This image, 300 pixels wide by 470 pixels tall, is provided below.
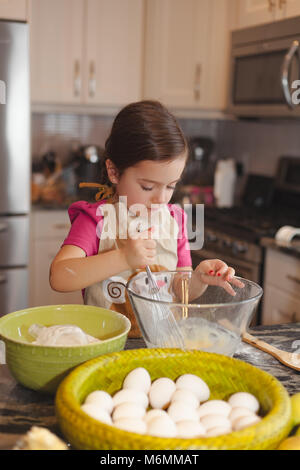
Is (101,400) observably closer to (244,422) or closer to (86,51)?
(244,422)

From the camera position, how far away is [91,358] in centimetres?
87

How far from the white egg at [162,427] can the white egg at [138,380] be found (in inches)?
4.6

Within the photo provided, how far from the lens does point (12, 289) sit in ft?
9.16

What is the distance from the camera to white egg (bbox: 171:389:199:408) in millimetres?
767

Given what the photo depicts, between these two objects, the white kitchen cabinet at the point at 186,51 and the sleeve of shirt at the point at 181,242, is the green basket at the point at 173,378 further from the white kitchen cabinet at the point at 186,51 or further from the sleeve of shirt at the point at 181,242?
the white kitchen cabinet at the point at 186,51

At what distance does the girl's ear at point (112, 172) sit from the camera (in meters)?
1.37

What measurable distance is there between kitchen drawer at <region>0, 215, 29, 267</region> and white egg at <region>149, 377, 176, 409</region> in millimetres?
2058

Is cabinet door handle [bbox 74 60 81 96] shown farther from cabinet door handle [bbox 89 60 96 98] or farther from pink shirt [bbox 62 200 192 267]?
pink shirt [bbox 62 200 192 267]

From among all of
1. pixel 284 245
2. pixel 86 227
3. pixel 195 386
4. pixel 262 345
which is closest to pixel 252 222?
pixel 284 245

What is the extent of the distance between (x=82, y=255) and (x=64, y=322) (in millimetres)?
292

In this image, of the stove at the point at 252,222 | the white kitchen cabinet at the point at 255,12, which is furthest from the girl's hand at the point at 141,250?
the white kitchen cabinet at the point at 255,12

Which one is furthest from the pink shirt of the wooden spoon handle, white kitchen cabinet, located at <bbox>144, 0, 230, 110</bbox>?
white kitchen cabinet, located at <bbox>144, 0, 230, 110</bbox>

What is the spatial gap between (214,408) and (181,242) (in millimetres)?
818

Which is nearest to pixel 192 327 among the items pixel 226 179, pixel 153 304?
pixel 153 304
